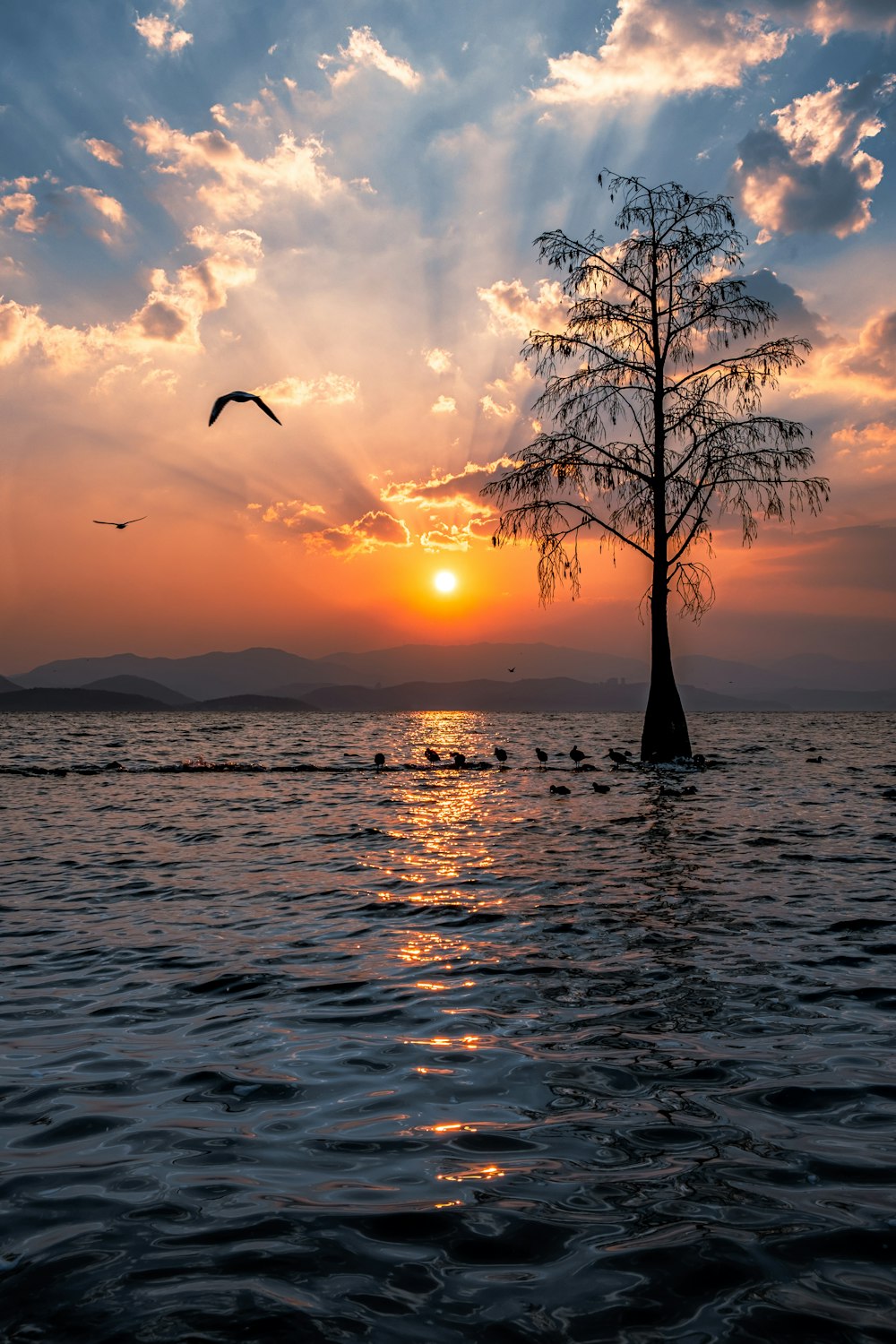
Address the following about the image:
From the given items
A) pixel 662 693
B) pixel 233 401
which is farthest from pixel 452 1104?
pixel 662 693

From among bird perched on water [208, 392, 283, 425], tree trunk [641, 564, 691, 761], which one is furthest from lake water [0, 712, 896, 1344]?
tree trunk [641, 564, 691, 761]

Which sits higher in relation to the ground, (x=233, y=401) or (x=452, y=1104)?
(x=233, y=401)

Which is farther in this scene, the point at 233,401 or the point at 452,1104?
the point at 233,401

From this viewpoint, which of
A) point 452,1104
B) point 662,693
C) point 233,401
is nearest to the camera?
point 452,1104

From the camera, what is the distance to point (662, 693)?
26.1m

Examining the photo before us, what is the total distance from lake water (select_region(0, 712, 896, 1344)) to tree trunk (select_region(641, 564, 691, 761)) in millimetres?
15050

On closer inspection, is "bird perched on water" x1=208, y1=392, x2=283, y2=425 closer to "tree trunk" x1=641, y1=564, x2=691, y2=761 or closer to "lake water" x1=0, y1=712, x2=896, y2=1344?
"lake water" x1=0, y1=712, x2=896, y2=1344

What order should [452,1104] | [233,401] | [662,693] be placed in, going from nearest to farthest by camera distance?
[452,1104], [233,401], [662,693]

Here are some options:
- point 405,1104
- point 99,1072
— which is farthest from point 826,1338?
point 99,1072

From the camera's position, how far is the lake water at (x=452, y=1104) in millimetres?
2822

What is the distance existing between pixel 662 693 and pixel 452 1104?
22.7 metres

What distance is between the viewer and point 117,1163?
377 cm

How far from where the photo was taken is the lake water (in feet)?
9.26

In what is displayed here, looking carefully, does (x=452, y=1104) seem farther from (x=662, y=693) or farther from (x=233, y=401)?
(x=662, y=693)
